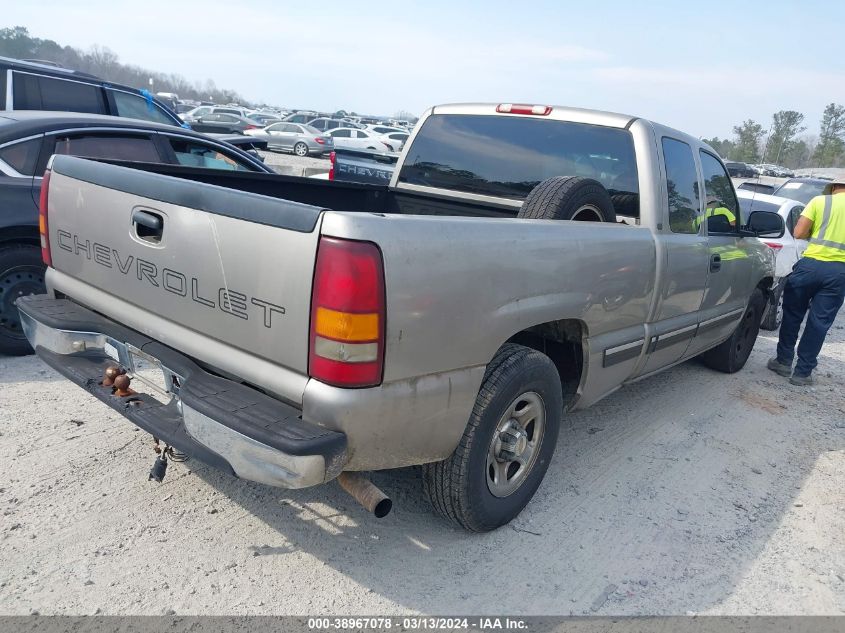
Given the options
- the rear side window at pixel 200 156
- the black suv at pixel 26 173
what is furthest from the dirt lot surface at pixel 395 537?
the rear side window at pixel 200 156

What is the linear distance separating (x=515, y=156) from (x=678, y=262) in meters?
1.25

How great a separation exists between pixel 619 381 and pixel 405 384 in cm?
194

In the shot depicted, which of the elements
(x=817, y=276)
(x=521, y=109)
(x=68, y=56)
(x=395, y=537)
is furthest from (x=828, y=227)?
(x=68, y=56)

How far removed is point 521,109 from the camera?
416 centimetres

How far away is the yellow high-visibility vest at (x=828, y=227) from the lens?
549cm

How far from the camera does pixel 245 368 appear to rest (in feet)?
7.71

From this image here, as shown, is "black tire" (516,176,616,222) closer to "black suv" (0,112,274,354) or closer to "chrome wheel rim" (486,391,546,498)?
"chrome wheel rim" (486,391,546,498)

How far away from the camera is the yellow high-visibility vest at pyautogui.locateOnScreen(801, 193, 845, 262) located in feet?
18.0

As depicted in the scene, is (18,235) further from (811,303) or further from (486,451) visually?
(811,303)

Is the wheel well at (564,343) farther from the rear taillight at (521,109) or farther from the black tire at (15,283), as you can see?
the black tire at (15,283)

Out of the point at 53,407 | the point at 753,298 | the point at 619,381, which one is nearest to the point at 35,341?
the point at 53,407

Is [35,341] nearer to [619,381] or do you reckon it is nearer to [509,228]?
[509,228]

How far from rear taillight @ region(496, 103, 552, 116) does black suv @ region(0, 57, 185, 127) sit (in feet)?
18.8

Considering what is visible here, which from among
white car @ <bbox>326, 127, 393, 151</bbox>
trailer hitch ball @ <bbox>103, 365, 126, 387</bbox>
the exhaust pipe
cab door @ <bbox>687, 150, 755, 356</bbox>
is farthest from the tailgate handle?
white car @ <bbox>326, 127, 393, 151</bbox>
